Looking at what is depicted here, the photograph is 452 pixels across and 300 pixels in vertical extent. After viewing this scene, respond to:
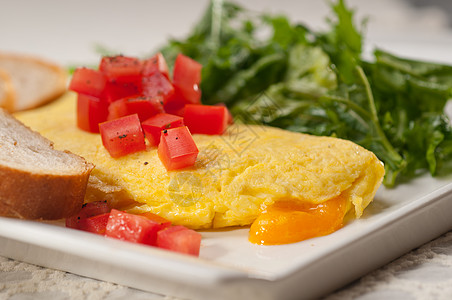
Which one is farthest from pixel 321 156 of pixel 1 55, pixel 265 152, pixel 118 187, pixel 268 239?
pixel 1 55

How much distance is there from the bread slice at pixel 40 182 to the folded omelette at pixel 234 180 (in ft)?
0.51

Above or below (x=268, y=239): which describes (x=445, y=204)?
above

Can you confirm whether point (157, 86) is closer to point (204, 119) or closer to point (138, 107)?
point (138, 107)

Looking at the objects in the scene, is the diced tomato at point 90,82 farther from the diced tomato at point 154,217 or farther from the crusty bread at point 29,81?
the crusty bread at point 29,81

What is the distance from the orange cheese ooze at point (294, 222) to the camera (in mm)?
2523

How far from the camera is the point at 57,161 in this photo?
9.00ft

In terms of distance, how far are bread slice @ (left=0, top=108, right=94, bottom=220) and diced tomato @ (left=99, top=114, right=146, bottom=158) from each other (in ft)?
0.60

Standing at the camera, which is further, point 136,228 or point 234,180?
point 234,180

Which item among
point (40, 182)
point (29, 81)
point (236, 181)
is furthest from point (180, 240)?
point (29, 81)

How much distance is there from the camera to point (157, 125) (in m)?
2.92

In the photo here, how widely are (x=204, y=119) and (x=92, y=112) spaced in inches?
27.7

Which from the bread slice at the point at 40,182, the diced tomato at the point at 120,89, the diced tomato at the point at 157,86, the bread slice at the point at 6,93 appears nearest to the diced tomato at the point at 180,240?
the bread slice at the point at 40,182

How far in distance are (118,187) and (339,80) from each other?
2018 millimetres

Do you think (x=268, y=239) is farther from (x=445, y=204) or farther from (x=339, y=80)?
(x=339, y=80)
